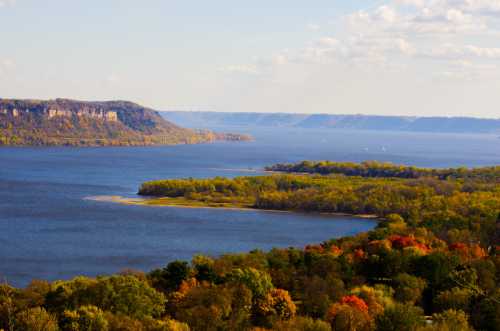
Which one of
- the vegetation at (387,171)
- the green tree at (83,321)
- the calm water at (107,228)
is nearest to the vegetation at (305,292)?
the green tree at (83,321)

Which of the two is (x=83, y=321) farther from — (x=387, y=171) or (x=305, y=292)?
(x=387, y=171)

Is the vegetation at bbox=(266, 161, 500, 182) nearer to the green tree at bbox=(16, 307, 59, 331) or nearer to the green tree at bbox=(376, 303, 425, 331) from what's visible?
the green tree at bbox=(376, 303, 425, 331)

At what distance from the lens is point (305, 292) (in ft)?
110

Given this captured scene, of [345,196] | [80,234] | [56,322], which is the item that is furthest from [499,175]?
[56,322]

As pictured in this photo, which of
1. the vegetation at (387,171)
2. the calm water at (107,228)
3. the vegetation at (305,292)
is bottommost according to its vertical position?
the calm water at (107,228)

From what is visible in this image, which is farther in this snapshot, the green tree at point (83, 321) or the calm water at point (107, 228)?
the calm water at point (107, 228)

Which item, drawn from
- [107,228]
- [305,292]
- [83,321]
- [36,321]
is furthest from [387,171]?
[36,321]

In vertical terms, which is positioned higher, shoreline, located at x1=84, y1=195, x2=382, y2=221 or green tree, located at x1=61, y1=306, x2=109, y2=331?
green tree, located at x1=61, y1=306, x2=109, y2=331

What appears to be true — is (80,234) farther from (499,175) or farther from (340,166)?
A: (340,166)

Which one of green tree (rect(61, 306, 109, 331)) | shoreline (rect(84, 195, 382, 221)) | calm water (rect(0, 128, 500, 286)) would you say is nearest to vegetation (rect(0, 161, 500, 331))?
green tree (rect(61, 306, 109, 331))

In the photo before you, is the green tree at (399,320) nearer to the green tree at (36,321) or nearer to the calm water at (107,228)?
the green tree at (36,321)

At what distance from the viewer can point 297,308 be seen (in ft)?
104

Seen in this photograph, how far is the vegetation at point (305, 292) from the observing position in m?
27.1

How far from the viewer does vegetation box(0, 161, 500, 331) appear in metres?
27.1
